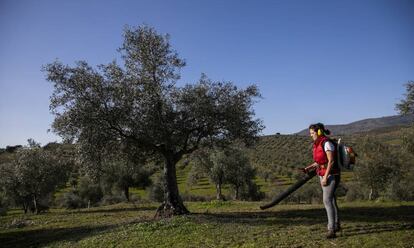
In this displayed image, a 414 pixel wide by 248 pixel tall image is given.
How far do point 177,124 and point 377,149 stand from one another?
38.4 m

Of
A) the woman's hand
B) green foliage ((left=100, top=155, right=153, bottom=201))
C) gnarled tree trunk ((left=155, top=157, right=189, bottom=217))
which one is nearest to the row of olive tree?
green foliage ((left=100, top=155, right=153, bottom=201))

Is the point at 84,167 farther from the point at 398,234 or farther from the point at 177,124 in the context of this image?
the point at 398,234

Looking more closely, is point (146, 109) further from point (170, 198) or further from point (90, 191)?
point (90, 191)

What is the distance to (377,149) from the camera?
52.5 metres

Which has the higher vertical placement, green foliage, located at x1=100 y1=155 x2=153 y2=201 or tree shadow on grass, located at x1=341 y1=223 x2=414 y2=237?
green foliage, located at x1=100 y1=155 x2=153 y2=201

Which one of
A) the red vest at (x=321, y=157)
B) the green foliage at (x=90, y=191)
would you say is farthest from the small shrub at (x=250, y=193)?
the red vest at (x=321, y=157)

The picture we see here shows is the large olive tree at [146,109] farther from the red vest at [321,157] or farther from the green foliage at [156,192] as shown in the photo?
the green foliage at [156,192]

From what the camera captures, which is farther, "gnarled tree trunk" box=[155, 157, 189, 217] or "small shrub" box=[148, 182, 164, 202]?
"small shrub" box=[148, 182, 164, 202]

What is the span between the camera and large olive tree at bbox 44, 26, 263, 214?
2234 cm

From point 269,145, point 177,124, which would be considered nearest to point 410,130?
point 177,124

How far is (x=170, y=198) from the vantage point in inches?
947

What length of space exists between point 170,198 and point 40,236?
8.26m

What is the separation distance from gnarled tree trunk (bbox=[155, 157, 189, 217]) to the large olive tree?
2.5 inches

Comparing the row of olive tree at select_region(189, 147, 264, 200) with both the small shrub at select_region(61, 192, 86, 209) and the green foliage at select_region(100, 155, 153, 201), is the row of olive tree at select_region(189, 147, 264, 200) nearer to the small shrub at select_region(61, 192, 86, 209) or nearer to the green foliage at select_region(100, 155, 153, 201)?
the green foliage at select_region(100, 155, 153, 201)
